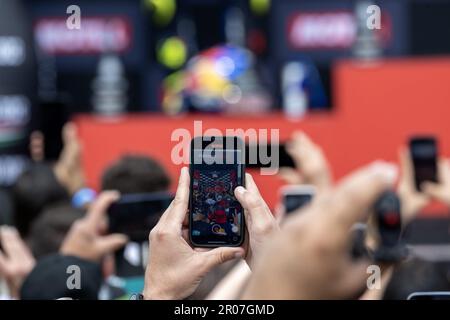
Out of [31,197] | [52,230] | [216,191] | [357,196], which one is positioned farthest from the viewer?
[31,197]

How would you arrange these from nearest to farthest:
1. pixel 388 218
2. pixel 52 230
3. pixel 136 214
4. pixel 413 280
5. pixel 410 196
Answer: pixel 413 280, pixel 388 218, pixel 136 214, pixel 52 230, pixel 410 196

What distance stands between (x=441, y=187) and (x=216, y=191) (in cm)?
185

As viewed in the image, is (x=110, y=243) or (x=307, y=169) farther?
(x=307, y=169)

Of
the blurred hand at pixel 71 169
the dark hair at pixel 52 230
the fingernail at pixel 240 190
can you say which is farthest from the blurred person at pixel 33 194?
the fingernail at pixel 240 190

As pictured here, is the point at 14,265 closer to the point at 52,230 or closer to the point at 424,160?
the point at 52,230

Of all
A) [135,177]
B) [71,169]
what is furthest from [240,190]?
[71,169]

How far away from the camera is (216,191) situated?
165 centimetres

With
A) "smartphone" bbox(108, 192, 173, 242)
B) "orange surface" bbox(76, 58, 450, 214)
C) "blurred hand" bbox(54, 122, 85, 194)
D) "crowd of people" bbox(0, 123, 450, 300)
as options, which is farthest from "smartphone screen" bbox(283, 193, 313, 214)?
"orange surface" bbox(76, 58, 450, 214)

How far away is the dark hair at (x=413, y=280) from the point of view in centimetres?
225

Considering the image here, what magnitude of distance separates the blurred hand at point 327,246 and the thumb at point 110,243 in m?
1.71

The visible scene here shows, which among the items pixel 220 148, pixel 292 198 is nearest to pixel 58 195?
pixel 292 198

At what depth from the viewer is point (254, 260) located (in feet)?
5.04
